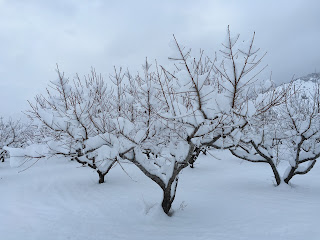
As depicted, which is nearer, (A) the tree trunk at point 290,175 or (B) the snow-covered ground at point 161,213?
(B) the snow-covered ground at point 161,213

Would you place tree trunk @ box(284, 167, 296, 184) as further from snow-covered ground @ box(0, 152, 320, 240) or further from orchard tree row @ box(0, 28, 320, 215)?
orchard tree row @ box(0, 28, 320, 215)

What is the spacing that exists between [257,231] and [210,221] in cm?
109

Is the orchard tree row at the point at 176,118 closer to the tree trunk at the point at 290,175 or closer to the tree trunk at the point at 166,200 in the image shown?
the tree trunk at the point at 166,200

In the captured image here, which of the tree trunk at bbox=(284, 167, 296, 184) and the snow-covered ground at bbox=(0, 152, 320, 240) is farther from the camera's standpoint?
the tree trunk at bbox=(284, 167, 296, 184)

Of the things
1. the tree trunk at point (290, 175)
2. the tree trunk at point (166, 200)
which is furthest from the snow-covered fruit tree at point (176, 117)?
the tree trunk at point (290, 175)

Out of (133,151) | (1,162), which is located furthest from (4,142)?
(133,151)

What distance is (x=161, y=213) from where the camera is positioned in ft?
18.1

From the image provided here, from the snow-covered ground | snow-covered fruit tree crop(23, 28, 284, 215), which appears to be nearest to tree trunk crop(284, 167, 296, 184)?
the snow-covered ground

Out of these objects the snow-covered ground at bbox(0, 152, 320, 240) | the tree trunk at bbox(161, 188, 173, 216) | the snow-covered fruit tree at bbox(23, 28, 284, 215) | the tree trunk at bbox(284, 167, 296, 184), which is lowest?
the snow-covered ground at bbox(0, 152, 320, 240)

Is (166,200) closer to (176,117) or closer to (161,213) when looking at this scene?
(161,213)

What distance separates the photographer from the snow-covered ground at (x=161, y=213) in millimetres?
4582

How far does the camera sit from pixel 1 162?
22109 mm

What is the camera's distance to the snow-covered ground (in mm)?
4582

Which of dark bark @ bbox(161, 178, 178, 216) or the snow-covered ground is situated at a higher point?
dark bark @ bbox(161, 178, 178, 216)
